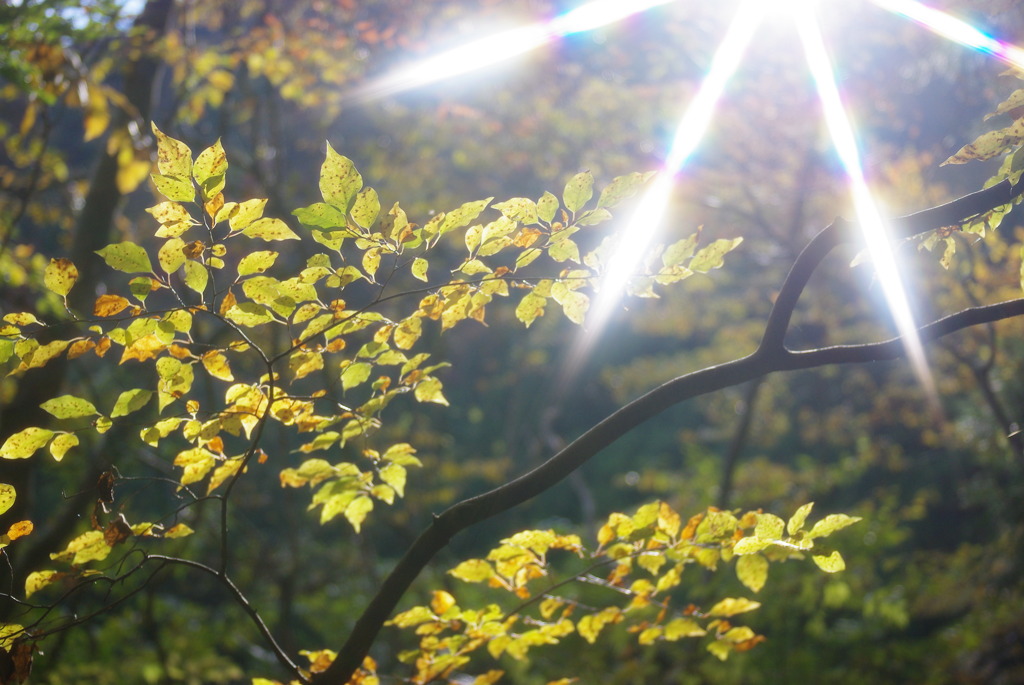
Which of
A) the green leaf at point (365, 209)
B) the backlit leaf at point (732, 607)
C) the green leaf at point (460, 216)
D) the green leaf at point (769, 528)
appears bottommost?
the backlit leaf at point (732, 607)

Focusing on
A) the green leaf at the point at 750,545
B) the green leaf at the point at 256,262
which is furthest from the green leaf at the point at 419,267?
the green leaf at the point at 750,545

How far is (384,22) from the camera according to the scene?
Result: 6.11 metres

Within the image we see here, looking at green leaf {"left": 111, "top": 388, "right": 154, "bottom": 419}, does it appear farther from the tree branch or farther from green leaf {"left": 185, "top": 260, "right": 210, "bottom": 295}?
the tree branch

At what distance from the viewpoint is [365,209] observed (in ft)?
3.61

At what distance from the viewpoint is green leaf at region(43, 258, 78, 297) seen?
106cm

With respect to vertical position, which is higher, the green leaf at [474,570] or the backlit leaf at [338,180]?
the backlit leaf at [338,180]

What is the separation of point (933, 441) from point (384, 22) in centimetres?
585

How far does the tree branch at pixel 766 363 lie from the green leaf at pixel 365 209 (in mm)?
437

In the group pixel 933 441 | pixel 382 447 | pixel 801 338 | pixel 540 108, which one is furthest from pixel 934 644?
pixel 540 108

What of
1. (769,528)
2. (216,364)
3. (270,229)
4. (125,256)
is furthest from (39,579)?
(769,528)

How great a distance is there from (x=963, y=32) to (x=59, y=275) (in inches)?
112

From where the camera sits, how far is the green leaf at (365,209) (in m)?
1.09

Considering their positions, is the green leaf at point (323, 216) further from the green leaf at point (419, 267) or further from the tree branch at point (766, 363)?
the tree branch at point (766, 363)

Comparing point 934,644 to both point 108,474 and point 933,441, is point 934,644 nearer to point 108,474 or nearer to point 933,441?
point 933,441
